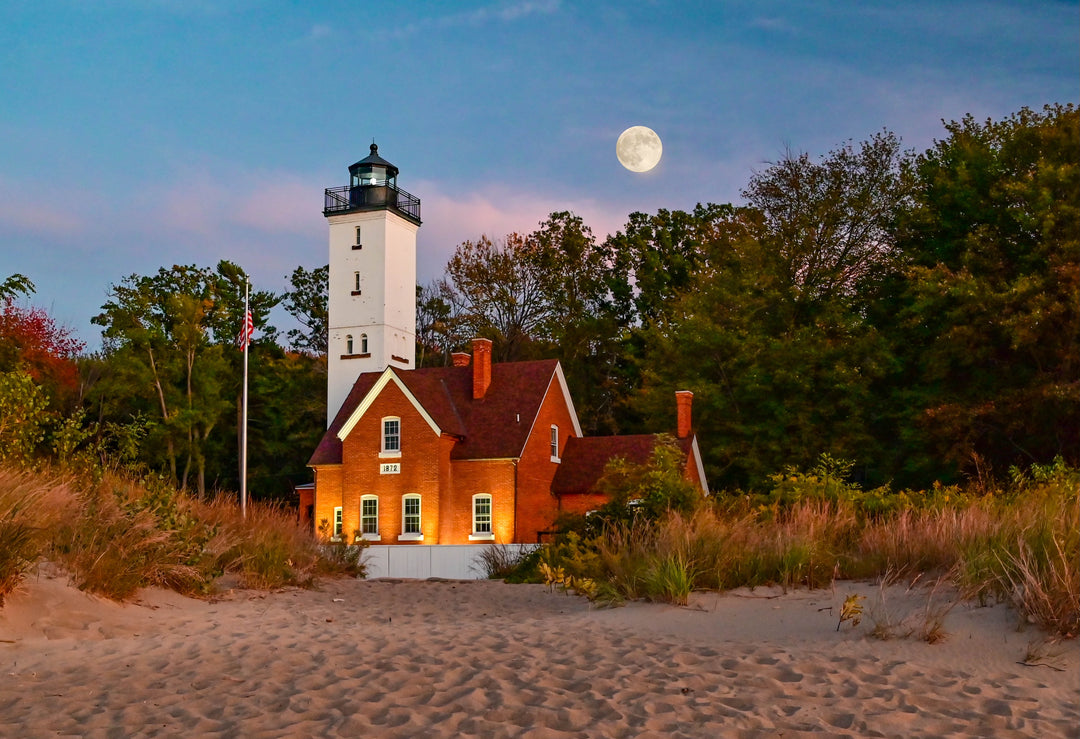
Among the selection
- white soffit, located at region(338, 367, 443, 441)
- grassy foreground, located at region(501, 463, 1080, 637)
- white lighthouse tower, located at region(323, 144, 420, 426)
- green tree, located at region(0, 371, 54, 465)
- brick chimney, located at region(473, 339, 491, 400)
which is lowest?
grassy foreground, located at region(501, 463, 1080, 637)

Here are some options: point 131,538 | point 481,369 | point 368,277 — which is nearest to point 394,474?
point 481,369

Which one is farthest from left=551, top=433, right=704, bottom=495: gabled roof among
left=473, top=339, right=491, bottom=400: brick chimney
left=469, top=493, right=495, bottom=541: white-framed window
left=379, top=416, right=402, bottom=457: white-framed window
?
left=379, top=416, right=402, bottom=457: white-framed window

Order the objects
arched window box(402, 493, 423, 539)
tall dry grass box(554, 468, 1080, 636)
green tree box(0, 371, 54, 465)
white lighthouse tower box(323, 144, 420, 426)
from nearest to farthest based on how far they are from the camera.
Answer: tall dry grass box(554, 468, 1080, 636) → green tree box(0, 371, 54, 465) → arched window box(402, 493, 423, 539) → white lighthouse tower box(323, 144, 420, 426)

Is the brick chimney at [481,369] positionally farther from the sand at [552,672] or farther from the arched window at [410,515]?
the sand at [552,672]

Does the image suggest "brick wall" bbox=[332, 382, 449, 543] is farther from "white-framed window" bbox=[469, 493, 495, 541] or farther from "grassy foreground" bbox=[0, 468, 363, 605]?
"grassy foreground" bbox=[0, 468, 363, 605]

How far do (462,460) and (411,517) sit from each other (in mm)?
2744

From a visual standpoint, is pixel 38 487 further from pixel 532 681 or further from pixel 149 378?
pixel 149 378

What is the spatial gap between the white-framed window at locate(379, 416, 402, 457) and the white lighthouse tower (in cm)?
997

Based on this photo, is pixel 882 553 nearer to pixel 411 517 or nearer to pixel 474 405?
pixel 411 517

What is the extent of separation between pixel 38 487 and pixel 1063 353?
98.1ft

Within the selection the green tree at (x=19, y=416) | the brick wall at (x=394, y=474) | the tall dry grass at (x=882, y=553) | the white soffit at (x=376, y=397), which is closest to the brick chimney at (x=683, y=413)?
the brick wall at (x=394, y=474)

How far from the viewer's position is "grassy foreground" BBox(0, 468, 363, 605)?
→ 35.4 ft

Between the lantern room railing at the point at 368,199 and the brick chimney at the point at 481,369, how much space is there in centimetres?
1245

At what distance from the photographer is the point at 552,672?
24.8 feet
